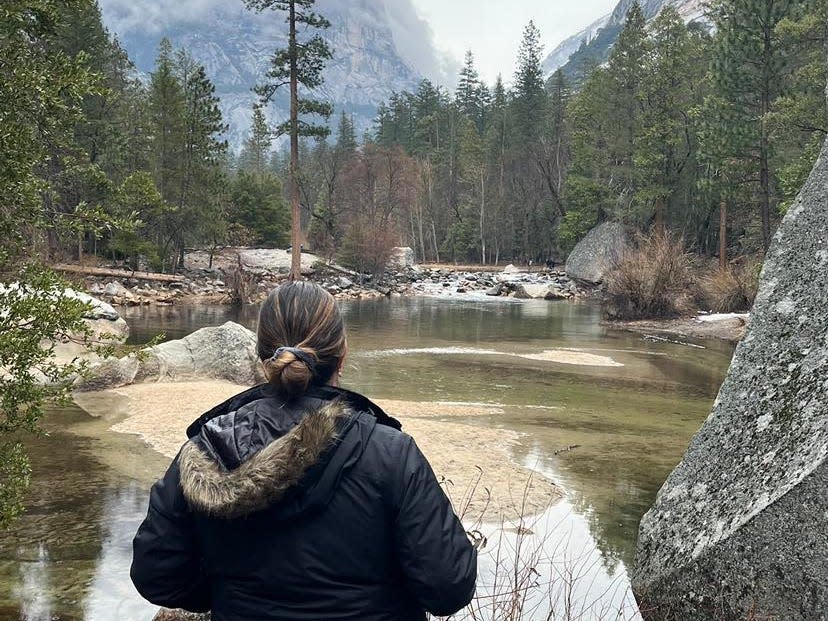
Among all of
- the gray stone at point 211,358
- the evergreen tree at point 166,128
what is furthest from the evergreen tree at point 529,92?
the gray stone at point 211,358

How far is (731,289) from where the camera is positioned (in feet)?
78.0

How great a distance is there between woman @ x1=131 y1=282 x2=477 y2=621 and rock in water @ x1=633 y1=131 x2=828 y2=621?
185cm

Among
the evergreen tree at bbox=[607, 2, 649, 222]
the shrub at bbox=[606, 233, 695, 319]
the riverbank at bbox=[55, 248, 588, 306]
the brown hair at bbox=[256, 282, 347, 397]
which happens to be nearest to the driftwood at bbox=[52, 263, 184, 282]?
the riverbank at bbox=[55, 248, 588, 306]

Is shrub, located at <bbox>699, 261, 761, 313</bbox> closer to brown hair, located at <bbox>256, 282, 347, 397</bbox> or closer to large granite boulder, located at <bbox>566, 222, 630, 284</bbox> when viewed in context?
large granite boulder, located at <bbox>566, 222, 630, 284</bbox>

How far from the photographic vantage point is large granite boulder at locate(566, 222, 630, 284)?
3853cm

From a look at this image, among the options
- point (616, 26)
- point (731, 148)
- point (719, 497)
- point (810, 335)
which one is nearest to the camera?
point (719, 497)

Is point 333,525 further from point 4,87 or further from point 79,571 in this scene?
point 79,571

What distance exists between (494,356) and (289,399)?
48.6ft

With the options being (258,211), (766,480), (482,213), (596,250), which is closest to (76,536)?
(766,480)

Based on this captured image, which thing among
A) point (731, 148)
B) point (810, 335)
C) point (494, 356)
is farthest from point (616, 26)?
point (810, 335)

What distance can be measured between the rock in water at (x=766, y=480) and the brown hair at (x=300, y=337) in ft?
7.06

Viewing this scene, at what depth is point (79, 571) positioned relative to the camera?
4.98 m

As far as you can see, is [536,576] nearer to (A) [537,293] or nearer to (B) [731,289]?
(B) [731,289]

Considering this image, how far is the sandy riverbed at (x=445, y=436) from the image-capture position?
21.8 ft
